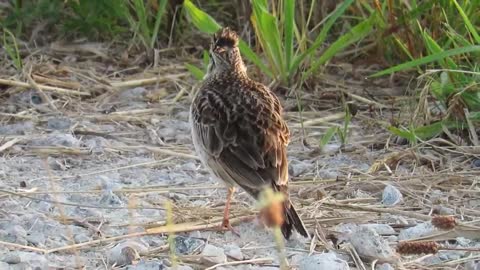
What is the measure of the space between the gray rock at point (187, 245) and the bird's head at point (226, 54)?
103 cm

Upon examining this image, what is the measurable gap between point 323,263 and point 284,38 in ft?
9.29

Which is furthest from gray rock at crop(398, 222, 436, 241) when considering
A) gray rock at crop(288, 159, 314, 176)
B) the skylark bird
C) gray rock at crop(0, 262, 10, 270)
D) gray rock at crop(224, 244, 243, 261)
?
gray rock at crop(0, 262, 10, 270)

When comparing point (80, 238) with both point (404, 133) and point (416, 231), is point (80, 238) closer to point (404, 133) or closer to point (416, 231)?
point (416, 231)

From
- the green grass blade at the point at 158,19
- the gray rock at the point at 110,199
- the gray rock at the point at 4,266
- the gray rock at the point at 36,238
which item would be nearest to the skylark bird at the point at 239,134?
the gray rock at the point at 110,199

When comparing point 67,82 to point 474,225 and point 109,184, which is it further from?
point 474,225

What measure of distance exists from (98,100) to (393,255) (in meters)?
2.91

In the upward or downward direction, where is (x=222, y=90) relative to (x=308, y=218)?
upward

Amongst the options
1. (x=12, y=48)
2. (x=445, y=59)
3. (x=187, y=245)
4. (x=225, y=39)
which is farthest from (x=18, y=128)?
(x=445, y=59)

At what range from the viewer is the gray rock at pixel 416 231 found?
482 centimetres

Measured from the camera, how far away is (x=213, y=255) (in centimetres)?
455

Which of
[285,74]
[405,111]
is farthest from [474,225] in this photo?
[285,74]

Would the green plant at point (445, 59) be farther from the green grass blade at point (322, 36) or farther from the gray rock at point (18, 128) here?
the gray rock at point (18, 128)

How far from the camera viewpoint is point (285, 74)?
6793mm

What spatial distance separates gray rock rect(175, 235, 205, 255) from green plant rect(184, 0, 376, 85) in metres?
1.87
